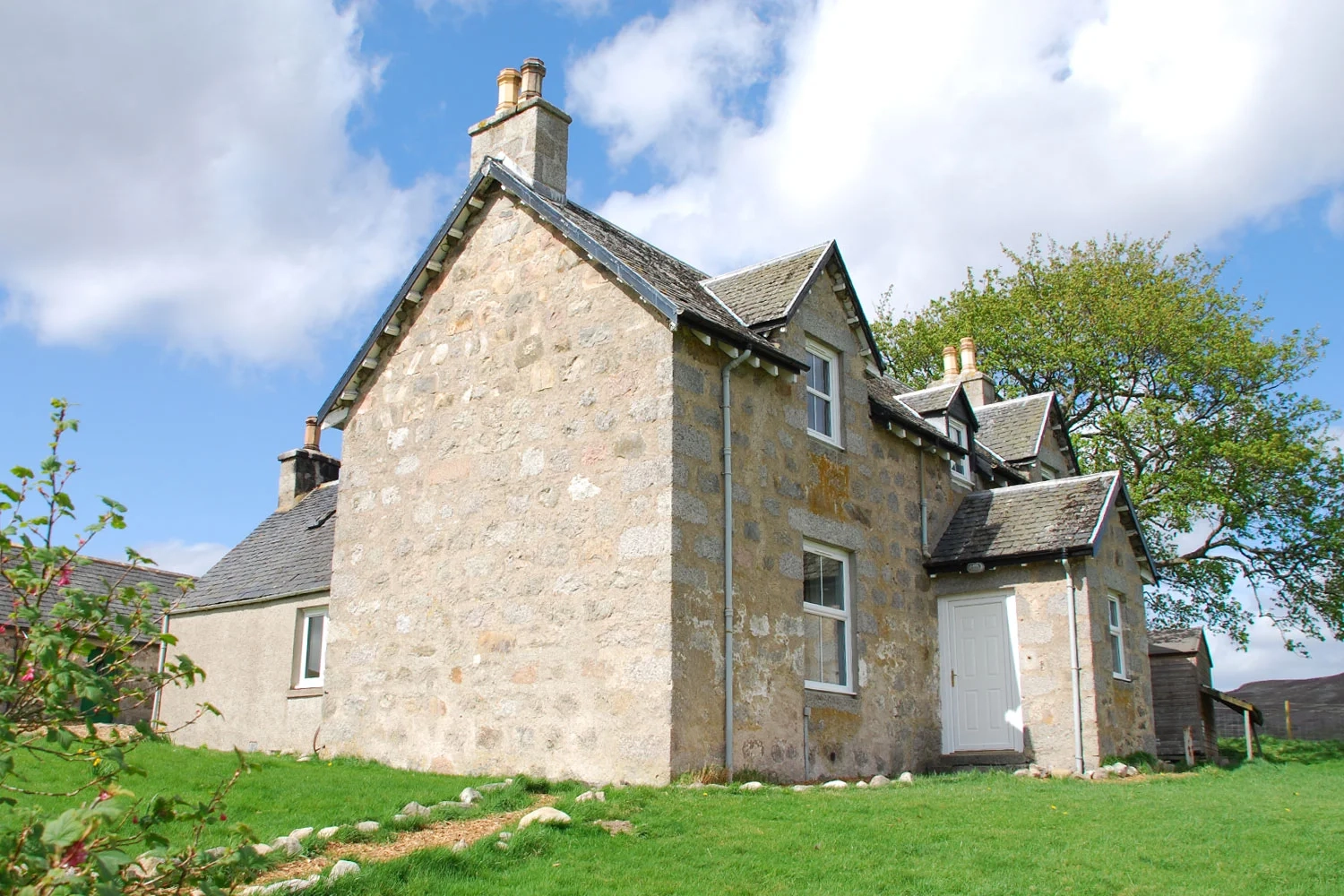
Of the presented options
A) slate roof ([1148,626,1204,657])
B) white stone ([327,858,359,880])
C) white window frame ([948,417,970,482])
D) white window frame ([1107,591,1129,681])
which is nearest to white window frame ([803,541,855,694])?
white window frame ([948,417,970,482])

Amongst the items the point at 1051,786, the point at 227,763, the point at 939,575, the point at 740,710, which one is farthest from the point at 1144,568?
the point at 227,763

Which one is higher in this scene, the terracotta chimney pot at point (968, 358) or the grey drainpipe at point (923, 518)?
the terracotta chimney pot at point (968, 358)

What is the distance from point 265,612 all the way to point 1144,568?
605 inches

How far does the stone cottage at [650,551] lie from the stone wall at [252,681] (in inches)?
2.9

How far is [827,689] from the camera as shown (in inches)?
605

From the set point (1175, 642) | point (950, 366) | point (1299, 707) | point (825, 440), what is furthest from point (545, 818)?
point (1299, 707)

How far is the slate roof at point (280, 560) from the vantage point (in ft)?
66.6

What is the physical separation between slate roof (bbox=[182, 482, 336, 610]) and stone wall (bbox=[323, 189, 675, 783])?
3.53 metres

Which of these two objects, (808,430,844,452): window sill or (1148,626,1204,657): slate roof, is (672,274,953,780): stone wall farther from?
(1148,626,1204,657): slate roof

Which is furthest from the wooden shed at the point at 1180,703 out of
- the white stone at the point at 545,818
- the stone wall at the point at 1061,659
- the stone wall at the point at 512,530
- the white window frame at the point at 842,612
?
the white stone at the point at 545,818

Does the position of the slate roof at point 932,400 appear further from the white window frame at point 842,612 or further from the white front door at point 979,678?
the white window frame at point 842,612

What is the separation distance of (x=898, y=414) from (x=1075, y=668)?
4.53 meters

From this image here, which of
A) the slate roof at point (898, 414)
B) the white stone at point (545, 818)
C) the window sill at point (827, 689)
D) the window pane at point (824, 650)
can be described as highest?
the slate roof at point (898, 414)

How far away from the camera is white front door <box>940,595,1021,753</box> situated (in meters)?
17.5
